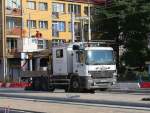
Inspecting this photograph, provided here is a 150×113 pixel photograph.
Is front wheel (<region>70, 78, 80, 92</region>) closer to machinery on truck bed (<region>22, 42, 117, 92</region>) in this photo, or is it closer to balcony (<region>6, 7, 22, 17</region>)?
machinery on truck bed (<region>22, 42, 117, 92</region>)

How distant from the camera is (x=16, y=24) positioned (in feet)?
283

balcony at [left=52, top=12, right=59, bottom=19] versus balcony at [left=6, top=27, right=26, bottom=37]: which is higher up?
balcony at [left=52, top=12, right=59, bottom=19]

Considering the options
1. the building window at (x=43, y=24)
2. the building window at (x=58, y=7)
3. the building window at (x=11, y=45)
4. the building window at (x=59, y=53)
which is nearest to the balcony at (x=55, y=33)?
the building window at (x=43, y=24)

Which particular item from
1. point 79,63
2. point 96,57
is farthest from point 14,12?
point 96,57

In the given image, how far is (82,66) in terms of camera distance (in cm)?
3659

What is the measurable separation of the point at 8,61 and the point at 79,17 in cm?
1507

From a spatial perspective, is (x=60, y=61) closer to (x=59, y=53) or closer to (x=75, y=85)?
(x=59, y=53)

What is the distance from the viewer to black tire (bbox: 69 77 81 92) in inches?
1467

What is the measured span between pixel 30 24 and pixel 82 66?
5168 centimetres

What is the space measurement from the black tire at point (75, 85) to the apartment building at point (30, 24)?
138 ft

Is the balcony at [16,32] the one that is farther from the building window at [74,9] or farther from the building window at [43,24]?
the building window at [74,9]

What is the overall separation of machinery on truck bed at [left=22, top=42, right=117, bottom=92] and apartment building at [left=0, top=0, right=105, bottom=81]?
40752mm

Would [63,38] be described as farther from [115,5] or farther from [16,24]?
[115,5]

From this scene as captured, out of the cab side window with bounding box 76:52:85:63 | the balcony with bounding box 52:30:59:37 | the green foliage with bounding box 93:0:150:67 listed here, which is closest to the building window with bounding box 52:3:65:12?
the balcony with bounding box 52:30:59:37
